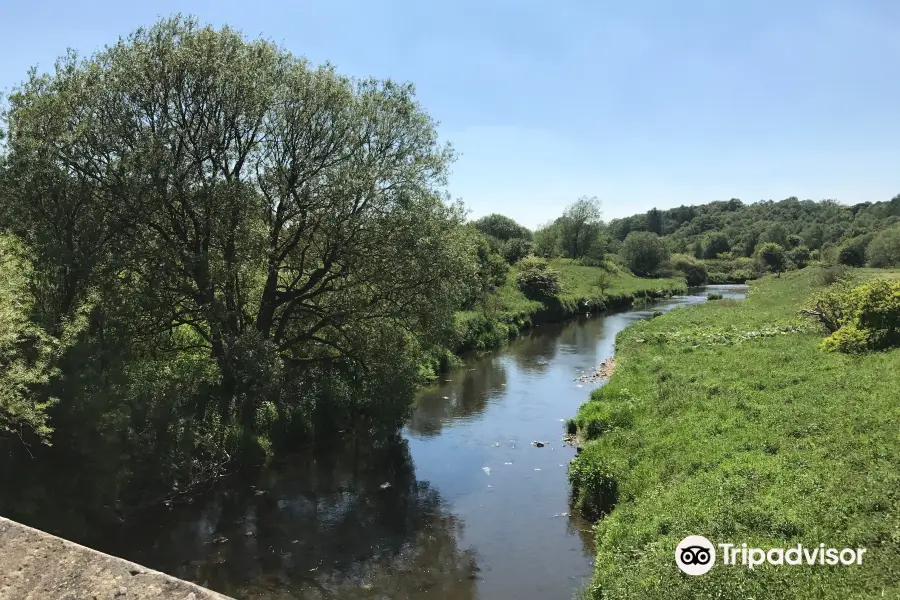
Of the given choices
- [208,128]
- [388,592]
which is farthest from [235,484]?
[208,128]

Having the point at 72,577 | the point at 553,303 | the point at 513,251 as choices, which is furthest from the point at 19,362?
the point at 513,251

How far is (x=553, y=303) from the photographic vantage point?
57.3 m

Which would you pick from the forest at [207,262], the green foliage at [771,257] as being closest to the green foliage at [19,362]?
the forest at [207,262]

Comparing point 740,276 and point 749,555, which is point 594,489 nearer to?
point 749,555

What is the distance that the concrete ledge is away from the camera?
363cm

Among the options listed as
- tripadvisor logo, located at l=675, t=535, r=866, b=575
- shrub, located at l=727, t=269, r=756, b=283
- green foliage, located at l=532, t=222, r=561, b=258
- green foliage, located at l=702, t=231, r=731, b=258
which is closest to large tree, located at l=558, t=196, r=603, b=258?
green foliage, located at l=532, t=222, r=561, b=258

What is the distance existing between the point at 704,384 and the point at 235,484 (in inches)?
617

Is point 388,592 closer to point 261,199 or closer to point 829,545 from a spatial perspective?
point 829,545

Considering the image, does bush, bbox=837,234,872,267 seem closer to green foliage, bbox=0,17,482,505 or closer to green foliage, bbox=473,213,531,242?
green foliage, bbox=473,213,531,242

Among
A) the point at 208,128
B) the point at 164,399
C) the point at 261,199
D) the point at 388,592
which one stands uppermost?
the point at 208,128

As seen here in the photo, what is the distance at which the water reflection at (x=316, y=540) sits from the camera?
12609mm

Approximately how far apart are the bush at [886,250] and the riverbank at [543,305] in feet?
79.1

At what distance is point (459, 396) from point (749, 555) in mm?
19950

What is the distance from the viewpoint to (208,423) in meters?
17.8
